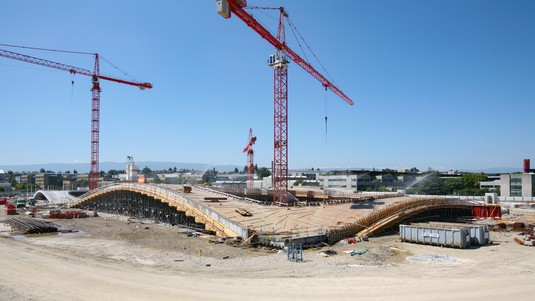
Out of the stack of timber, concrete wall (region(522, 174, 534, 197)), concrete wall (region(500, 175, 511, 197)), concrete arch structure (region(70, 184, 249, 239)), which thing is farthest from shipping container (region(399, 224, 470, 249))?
concrete wall (region(500, 175, 511, 197))

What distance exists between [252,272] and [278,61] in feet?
175

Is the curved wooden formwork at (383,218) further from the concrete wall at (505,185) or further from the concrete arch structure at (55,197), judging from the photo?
the concrete arch structure at (55,197)

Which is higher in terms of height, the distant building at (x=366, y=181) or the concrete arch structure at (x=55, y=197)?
the distant building at (x=366, y=181)

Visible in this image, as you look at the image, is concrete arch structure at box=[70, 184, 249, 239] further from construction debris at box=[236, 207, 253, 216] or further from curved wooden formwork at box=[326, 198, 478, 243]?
curved wooden formwork at box=[326, 198, 478, 243]

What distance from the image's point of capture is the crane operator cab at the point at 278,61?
74.2 m

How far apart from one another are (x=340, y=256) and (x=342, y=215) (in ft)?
56.8

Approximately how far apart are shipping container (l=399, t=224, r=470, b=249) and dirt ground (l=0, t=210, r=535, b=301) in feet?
2.89

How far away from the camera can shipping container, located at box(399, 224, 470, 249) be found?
37938 mm

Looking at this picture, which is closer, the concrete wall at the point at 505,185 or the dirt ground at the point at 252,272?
the dirt ground at the point at 252,272

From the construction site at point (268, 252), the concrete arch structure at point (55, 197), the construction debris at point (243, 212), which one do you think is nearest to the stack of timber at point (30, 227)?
the construction site at point (268, 252)

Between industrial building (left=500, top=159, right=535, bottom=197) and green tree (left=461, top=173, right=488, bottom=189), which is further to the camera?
green tree (left=461, top=173, right=488, bottom=189)

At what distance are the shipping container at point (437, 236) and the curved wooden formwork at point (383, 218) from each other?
487cm

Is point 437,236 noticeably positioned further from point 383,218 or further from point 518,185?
point 518,185

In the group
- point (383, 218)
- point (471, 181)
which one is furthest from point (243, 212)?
point (471, 181)
